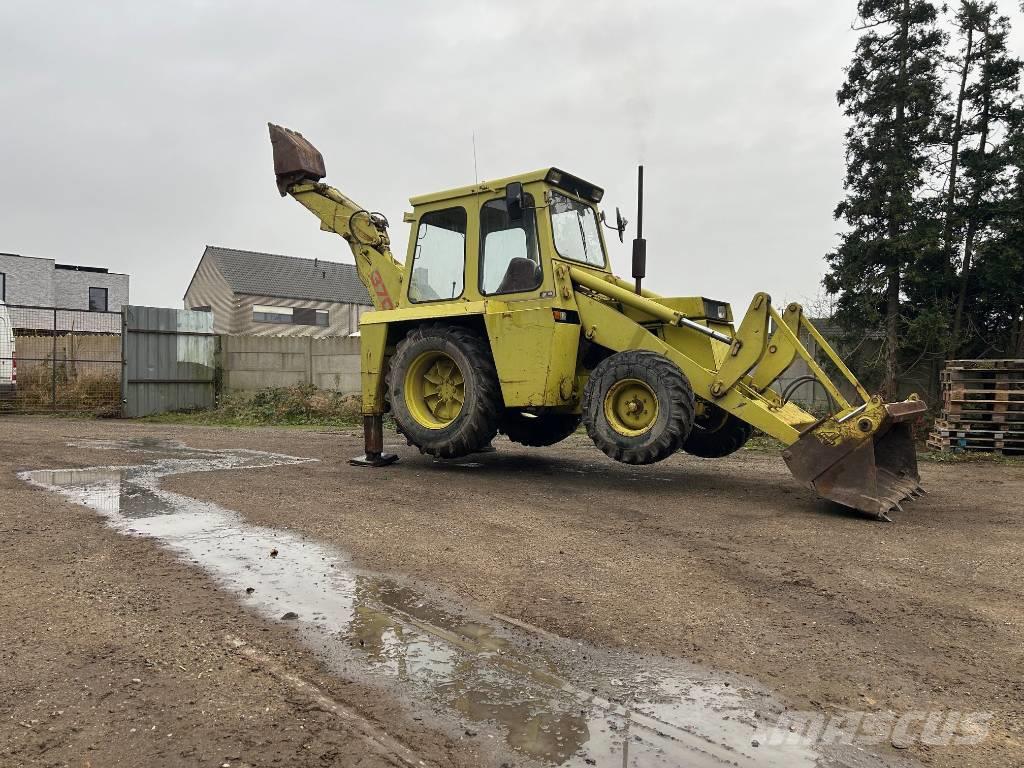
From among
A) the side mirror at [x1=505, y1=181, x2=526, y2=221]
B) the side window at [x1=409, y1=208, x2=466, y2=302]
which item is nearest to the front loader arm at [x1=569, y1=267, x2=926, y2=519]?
the side mirror at [x1=505, y1=181, x2=526, y2=221]

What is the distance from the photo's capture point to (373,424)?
913 centimetres

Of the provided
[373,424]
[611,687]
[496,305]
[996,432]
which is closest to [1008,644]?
[611,687]

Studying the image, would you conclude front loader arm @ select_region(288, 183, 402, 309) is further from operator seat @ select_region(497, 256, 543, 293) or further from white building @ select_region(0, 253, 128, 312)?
white building @ select_region(0, 253, 128, 312)

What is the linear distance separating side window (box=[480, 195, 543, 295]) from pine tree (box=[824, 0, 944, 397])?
39.7ft

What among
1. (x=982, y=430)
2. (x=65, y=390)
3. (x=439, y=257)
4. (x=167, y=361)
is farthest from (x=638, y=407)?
(x=65, y=390)

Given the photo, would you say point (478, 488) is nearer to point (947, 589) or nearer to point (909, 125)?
point (947, 589)

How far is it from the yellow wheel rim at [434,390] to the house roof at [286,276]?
31.8m

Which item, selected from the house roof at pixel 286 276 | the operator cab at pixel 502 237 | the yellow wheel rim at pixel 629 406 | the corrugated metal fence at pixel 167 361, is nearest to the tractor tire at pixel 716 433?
the yellow wheel rim at pixel 629 406

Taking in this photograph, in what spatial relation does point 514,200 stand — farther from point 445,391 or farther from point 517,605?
point 517,605

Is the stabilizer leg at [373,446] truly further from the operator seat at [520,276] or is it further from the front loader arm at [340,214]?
the operator seat at [520,276]

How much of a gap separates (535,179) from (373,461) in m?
3.64

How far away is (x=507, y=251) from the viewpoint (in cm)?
823

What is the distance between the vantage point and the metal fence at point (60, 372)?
18547mm

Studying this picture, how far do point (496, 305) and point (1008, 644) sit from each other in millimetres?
5608
